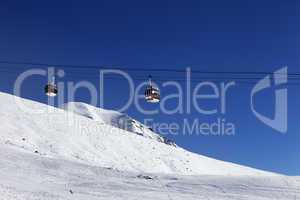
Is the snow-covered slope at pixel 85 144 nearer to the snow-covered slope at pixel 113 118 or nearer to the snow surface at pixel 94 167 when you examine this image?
the snow surface at pixel 94 167

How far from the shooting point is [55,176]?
34.2 meters

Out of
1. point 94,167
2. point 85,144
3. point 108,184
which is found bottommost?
point 108,184

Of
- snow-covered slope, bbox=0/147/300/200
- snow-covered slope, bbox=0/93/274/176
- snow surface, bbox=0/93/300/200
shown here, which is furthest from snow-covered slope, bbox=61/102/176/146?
snow-covered slope, bbox=0/147/300/200

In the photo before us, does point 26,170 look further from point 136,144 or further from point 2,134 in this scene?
point 136,144

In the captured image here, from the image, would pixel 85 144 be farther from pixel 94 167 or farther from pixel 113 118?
pixel 113 118

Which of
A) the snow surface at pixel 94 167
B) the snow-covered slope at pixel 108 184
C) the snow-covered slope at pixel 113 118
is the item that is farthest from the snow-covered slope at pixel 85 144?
the snow-covered slope at pixel 113 118

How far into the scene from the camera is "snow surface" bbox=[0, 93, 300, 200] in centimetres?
3056

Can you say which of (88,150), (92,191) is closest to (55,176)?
(92,191)

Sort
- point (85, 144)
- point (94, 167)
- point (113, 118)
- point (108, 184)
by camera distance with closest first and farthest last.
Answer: point (108, 184), point (94, 167), point (85, 144), point (113, 118)

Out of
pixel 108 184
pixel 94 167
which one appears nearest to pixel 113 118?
pixel 94 167

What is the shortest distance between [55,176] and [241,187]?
37.9ft

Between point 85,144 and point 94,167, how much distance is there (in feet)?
62.8

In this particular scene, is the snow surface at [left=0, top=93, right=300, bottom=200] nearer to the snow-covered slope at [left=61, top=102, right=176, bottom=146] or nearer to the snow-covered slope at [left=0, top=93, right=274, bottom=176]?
the snow-covered slope at [left=0, top=93, right=274, bottom=176]

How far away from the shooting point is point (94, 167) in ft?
127
